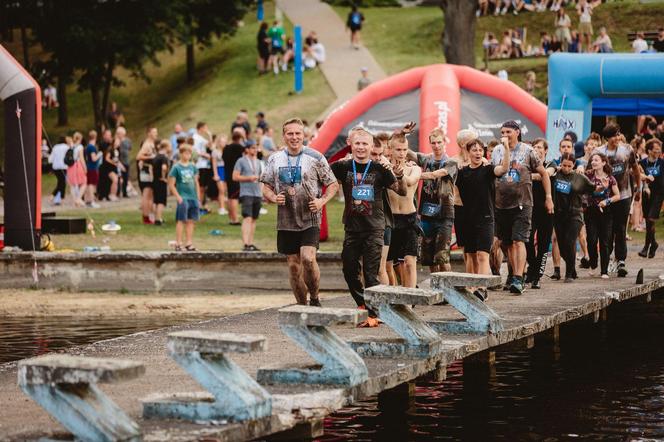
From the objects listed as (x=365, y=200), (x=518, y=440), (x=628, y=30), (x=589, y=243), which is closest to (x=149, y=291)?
(x=589, y=243)

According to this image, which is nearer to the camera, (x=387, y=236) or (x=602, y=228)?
(x=387, y=236)

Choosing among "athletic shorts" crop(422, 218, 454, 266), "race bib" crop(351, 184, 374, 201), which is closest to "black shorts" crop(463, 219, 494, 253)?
"athletic shorts" crop(422, 218, 454, 266)

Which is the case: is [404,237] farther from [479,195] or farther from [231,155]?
[231,155]

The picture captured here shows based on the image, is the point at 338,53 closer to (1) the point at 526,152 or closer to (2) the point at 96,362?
(1) the point at 526,152

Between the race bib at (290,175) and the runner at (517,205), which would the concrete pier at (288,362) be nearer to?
the runner at (517,205)

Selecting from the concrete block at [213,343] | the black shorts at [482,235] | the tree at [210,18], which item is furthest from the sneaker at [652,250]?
the tree at [210,18]

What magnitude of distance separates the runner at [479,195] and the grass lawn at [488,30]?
87.9 feet

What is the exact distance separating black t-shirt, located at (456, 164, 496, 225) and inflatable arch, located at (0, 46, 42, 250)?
28.6 ft

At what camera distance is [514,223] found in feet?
52.9

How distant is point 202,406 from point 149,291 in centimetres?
1217

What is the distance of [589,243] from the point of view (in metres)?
18.9

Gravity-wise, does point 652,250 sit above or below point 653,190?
below

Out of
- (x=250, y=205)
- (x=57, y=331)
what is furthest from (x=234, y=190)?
(x=57, y=331)

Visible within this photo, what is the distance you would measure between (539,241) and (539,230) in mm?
149
